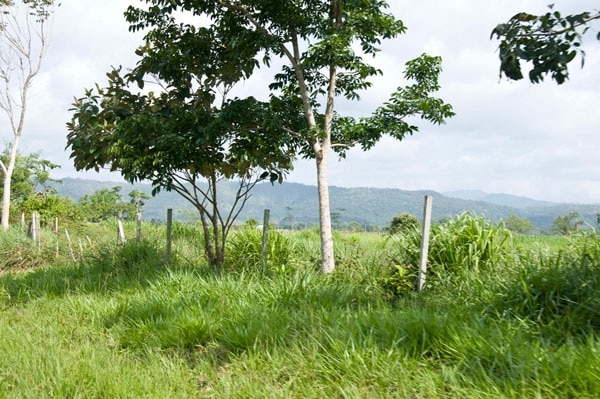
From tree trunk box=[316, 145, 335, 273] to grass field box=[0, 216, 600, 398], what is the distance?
589mm

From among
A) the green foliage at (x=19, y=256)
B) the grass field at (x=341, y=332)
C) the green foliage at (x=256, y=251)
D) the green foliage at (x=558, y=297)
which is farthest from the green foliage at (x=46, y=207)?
the green foliage at (x=558, y=297)

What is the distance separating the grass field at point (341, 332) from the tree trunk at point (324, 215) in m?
0.59

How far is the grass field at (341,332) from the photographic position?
325 centimetres

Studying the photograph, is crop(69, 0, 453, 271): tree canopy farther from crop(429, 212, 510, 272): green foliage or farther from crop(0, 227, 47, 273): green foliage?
crop(0, 227, 47, 273): green foliage

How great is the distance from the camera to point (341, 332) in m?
3.94

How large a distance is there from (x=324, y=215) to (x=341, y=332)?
3920 mm

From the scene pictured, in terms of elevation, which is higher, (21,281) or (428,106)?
(428,106)

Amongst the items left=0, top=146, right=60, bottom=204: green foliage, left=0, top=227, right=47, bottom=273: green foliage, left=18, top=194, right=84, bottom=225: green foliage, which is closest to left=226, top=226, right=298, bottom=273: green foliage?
left=0, top=227, right=47, bottom=273: green foliage

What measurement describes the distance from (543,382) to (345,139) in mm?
6026

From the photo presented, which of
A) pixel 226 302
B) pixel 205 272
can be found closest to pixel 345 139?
pixel 205 272

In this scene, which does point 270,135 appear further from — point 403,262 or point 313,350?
point 313,350

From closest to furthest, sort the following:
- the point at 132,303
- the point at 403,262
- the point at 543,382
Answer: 1. the point at 543,382
2. the point at 132,303
3. the point at 403,262

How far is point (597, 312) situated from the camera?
12.8ft

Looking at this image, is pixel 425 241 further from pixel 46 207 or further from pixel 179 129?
pixel 46 207
